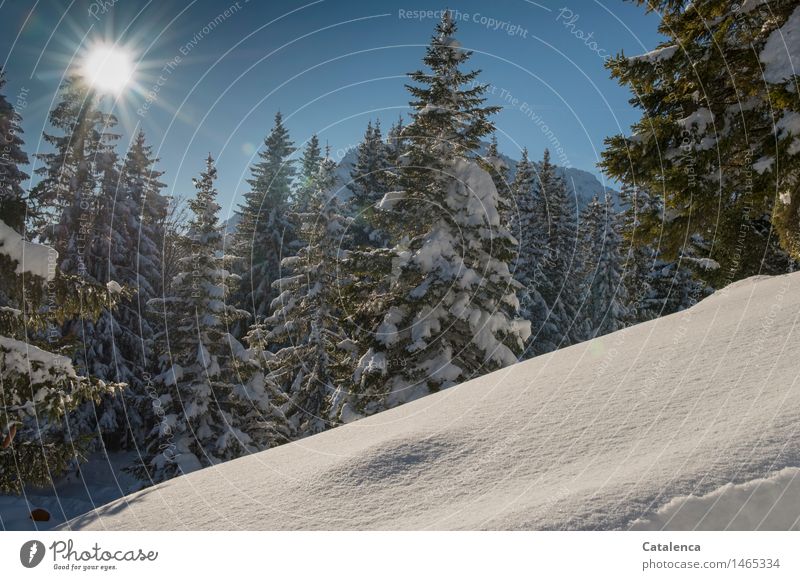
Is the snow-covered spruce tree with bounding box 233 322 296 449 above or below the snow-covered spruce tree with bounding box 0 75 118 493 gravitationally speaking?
below

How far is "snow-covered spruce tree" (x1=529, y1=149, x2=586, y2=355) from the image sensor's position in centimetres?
3359

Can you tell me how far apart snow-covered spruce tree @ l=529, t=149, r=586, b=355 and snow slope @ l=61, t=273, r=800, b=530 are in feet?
87.2

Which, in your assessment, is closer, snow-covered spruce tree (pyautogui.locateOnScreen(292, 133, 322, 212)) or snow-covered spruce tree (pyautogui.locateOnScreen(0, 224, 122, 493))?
snow-covered spruce tree (pyautogui.locateOnScreen(0, 224, 122, 493))

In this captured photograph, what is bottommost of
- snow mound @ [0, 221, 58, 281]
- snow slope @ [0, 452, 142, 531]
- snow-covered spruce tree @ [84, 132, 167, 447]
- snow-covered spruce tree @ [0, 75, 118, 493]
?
snow slope @ [0, 452, 142, 531]

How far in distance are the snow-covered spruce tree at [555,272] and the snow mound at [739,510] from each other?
28752 millimetres

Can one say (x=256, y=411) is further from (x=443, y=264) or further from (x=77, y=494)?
(x=77, y=494)

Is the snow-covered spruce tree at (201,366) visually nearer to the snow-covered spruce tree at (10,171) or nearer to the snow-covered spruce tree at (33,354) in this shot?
the snow-covered spruce tree at (10,171)

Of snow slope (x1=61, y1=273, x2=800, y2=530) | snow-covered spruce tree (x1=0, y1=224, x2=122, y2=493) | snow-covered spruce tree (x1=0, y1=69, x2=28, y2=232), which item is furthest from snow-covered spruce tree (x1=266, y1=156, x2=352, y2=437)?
snow slope (x1=61, y1=273, x2=800, y2=530)

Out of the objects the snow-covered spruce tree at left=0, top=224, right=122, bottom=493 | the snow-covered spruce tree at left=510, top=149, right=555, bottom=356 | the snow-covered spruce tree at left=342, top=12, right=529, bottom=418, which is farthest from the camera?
the snow-covered spruce tree at left=510, top=149, right=555, bottom=356

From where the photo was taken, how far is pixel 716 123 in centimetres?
848

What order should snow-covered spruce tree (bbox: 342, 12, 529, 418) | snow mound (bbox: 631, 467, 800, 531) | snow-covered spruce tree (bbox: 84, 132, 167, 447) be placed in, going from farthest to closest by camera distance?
snow-covered spruce tree (bbox: 84, 132, 167, 447)
snow-covered spruce tree (bbox: 342, 12, 529, 418)
snow mound (bbox: 631, 467, 800, 531)

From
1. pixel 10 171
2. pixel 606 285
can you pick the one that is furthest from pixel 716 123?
pixel 606 285

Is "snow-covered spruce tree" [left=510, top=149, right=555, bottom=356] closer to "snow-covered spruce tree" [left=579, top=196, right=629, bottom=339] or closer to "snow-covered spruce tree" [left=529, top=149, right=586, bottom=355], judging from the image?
"snow-covered spruce tree" [left=529, top=149, right=586, bottom=355]

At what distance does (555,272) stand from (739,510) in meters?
35.2
